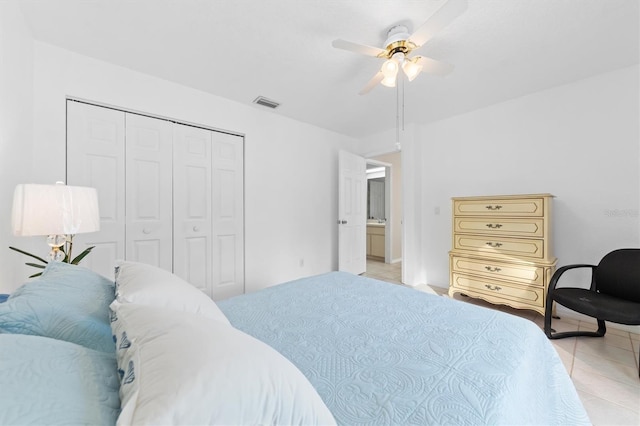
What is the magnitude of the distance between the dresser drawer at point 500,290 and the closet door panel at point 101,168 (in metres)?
3.67

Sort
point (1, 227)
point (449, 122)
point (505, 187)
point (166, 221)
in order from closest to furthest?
point (1, 227) → point (166, 221) → point (505, 187) → point (449, 122)

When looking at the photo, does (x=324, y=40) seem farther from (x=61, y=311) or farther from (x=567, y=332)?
(x=567, y=332)

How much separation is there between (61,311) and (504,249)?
3398 mm

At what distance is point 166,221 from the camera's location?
265cm

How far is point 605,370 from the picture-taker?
1793mm

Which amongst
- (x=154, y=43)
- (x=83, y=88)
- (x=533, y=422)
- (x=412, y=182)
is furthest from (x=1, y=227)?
(x=412, y=182)

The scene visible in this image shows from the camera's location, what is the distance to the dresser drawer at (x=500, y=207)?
8.27 ft

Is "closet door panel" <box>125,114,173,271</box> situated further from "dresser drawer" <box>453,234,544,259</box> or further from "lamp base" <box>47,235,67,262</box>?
"dresser drawer" <box>453,234,544,259</box>

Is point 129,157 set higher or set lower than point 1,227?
higher

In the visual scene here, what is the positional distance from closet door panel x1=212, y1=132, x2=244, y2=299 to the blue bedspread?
1.68 meters

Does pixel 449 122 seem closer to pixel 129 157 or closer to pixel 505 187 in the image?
pixel 505 187

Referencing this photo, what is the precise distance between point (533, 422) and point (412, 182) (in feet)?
10.7

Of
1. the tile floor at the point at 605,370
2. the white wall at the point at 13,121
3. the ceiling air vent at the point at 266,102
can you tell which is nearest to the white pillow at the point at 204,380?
the white wall at the point at 13,121

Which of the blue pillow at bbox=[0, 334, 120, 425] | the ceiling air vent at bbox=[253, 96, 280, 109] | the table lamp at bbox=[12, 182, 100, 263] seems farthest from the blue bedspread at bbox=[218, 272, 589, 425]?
the ceiling air vent at bbox=[253, 96, 280, 109]
